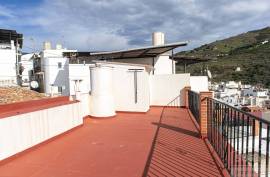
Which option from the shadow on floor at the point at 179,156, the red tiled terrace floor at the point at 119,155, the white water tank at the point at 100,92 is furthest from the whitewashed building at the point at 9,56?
the shadow on floor at the point at 179,156

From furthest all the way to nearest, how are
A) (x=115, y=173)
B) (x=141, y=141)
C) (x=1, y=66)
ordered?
(x=1, y=66) < (x=141, y=141) < (x=115, y=173)

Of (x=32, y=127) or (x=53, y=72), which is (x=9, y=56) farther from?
(x=32, y=127)

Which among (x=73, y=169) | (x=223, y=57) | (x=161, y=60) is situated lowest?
(x=73, y=169)

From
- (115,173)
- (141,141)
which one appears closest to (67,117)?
(141,141)

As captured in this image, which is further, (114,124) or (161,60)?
(161,60)

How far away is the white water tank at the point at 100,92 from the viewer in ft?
31.0

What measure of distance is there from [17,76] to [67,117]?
2624 centimetres

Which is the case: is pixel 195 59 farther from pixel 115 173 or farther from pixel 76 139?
→ pixel 115 173

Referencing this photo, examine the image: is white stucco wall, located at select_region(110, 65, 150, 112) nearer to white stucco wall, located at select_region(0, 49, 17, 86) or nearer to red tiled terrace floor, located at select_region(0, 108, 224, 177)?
red tiled terrace floor, located at select_region(0, 108, 224, 177)

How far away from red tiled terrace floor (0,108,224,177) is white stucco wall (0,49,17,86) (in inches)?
993

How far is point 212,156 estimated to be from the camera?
4793 millimetres

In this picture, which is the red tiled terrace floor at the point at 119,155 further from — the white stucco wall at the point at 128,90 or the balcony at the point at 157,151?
the white stucco wall at the point at 128,90

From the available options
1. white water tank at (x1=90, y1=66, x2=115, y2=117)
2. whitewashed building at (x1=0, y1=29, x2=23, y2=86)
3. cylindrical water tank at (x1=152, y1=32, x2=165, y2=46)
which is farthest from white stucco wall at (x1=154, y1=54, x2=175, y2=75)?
whitewashed building at (x1=0, y1=29, x2=23, y2=86)

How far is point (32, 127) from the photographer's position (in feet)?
18.2
